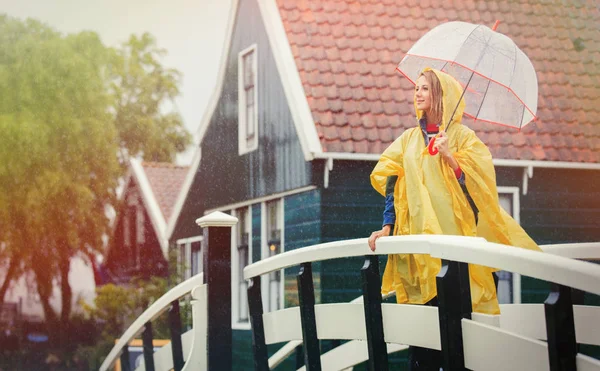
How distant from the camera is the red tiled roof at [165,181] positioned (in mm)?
6191

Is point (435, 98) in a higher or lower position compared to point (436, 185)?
higher

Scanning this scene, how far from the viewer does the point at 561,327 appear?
7.80 ft

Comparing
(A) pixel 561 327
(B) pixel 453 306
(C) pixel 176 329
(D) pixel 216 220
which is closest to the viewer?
(A) pixel 561 327

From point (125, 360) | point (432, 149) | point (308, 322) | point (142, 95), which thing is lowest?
point (125, 360)

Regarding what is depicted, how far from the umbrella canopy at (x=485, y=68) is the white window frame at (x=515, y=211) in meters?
2.13

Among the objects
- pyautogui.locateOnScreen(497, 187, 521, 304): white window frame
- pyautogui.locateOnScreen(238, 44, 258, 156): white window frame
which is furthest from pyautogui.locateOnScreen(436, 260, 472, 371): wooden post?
pyautogui.locateOnScreen(238, 44, 258, 156): white window frame

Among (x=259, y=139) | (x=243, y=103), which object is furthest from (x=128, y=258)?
(x=243, y=103)

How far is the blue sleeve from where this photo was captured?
11.3ft

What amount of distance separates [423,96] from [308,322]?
1.06m

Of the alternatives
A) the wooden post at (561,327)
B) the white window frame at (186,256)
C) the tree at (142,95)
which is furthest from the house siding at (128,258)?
the wooden post at (561,327)

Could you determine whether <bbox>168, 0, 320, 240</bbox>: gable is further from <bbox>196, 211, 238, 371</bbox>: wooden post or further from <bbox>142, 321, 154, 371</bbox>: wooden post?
<bbox>196, 211, 238, 371</bbox>: wooden post

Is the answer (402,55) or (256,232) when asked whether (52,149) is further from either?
(402,55)

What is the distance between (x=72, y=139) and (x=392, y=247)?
364 cm

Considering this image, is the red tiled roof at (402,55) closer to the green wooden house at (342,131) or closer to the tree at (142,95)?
the green wooden house at (342,131)
